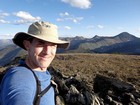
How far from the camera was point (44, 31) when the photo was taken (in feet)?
11.2

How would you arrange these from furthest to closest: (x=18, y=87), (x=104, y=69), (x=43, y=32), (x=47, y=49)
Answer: (x=104, y=69) < (x=47, y=49) < (x=43, y=32) < (x=18, y=87)

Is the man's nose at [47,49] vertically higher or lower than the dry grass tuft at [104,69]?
higher

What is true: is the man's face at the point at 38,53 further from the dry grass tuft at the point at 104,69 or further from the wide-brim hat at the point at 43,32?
the dry grass tuft at the point at 104,69

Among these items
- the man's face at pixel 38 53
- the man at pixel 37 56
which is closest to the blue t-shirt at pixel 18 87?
the man at pixel 37 56

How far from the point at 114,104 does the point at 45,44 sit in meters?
19.0

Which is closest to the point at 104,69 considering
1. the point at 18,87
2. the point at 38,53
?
the point at 38,53

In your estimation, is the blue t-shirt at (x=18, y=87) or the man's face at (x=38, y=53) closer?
the blue t-shirt at (x=18, y=87)

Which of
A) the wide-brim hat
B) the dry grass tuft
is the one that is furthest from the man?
the dry grass tuft

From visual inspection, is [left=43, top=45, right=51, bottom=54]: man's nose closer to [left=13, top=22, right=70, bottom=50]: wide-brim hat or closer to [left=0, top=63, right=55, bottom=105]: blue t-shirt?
[left=13, top=22, right=70, bottom=50]: wide-brim hat

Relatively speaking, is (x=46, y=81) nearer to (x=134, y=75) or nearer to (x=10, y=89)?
(x=10, y=89)

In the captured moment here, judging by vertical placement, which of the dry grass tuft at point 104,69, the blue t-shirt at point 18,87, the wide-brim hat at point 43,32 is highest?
the wide-brim hat at point 43,32

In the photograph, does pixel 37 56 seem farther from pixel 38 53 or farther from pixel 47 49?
pixel 47 49

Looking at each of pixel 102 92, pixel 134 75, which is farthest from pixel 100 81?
pixel 134 75

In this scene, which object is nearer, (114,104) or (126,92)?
(114,104)
